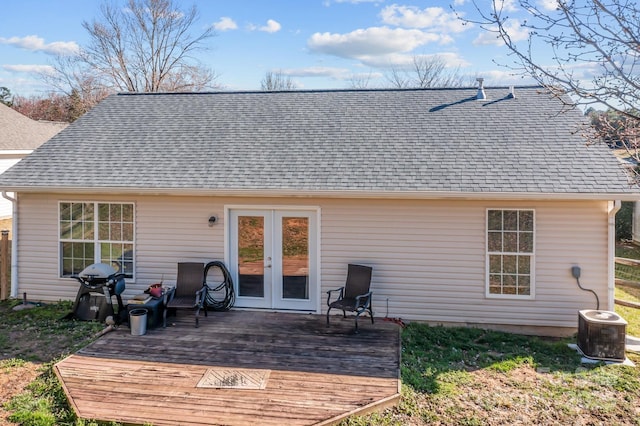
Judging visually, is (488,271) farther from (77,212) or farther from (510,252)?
(77,212)

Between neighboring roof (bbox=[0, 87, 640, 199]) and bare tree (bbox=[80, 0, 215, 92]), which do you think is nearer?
neighboring roof (bbox=[0, 87, 640, 199])

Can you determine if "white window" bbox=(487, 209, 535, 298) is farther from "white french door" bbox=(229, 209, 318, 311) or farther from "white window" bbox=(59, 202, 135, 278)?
"white window" bbox=(59, 202, 135, 278)

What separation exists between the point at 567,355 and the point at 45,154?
34.1 ft

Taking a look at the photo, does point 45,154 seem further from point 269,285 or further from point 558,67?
point 558,67

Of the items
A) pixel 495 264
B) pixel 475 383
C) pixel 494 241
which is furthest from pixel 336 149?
pixel 475 383

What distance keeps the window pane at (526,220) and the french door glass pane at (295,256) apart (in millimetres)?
3748

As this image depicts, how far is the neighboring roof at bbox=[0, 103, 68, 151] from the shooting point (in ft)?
57.5

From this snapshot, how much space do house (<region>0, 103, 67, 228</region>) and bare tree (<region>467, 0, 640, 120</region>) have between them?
1781 centimetres

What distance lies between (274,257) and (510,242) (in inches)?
165

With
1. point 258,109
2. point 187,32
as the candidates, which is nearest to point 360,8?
point 258,109

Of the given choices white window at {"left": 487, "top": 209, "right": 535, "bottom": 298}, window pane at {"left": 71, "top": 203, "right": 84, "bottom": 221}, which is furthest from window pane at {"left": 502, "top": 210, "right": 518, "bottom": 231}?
window pane at {"left": 71, "top": 203, "right": 84, "bottom": 221}

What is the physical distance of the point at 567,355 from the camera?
23.1ft

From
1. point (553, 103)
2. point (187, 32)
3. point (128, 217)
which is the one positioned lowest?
point (128, 217)

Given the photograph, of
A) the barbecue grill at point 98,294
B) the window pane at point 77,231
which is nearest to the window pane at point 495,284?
the barbecue grill at point 98,294
